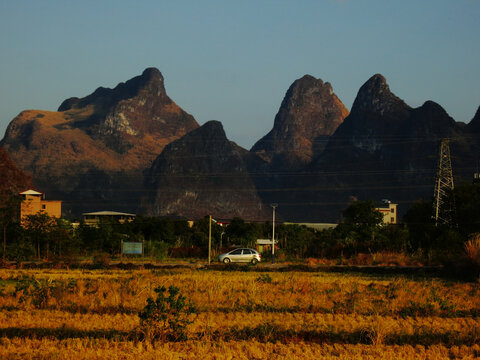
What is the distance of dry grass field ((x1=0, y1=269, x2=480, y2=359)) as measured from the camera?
49.5ft

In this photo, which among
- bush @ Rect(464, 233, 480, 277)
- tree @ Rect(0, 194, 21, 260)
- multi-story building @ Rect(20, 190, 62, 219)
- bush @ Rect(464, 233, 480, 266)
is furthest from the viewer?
multi-story building @ Rect(20, 190, 62, 219)

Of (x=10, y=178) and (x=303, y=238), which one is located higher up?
(x=10, y=178)

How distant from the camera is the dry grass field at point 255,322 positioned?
49.5 feet

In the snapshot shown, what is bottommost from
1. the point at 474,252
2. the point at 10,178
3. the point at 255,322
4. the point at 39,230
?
the point at 255,322

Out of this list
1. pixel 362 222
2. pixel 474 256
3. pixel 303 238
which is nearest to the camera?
pixel 474 256

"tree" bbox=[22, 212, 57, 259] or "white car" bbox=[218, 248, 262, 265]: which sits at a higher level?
"tree" bbox=[22, 212, 57, 259]

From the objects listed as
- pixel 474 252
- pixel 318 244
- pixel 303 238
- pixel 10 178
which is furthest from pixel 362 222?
pixel 10 178

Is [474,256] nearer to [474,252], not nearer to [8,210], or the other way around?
[474,252]

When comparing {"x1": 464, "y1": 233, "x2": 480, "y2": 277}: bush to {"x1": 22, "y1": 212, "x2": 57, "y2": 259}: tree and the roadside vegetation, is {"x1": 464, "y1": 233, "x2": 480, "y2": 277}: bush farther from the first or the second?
{"x1": 22, "y1": 212, "x2": 57, "y2": 259}: tree

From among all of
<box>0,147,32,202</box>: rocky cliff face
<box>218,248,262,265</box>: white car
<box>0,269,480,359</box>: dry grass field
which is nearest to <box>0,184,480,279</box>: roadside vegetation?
<box>218,248,262,265</box>: white car

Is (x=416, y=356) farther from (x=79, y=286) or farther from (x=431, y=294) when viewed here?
(x=79, y=286)

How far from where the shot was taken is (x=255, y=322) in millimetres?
18891

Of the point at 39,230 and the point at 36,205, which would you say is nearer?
the point at 39,230

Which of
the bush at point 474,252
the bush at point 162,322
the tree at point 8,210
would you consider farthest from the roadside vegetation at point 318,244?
the bush at point 162,322
